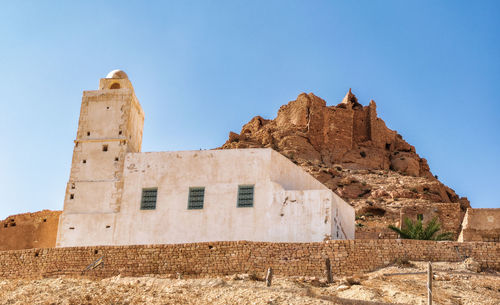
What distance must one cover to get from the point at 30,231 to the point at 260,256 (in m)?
12.7

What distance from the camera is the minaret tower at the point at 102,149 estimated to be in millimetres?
25672

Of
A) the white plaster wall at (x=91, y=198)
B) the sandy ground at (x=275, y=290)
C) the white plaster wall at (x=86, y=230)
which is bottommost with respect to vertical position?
the sandy ground at (x=275, y=290)

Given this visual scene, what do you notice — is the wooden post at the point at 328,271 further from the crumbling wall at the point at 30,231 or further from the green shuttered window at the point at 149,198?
the crumbling wall at the point at 30,231

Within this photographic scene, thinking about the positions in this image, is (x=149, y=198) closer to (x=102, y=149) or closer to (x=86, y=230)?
(x=86, y=230)

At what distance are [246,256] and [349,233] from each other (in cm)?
641

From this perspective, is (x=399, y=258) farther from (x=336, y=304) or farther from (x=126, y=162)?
(x=126, y=162)

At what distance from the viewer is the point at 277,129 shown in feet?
189

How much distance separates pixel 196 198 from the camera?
969 inches

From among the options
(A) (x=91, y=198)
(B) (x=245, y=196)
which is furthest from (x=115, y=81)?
(B) (x=245, y=196)

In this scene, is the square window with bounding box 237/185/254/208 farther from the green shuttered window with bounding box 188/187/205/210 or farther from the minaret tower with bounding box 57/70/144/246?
the minaret tower with bounding box 57/70/144/246

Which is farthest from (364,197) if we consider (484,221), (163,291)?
(163,291)

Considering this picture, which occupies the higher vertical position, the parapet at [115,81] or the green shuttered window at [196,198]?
the parapet at [115,81]

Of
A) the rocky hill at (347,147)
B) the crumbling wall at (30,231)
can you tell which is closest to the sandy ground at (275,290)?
the crumbling wall at (30,231)

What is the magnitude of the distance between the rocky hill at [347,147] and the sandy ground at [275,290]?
27.9 metres
